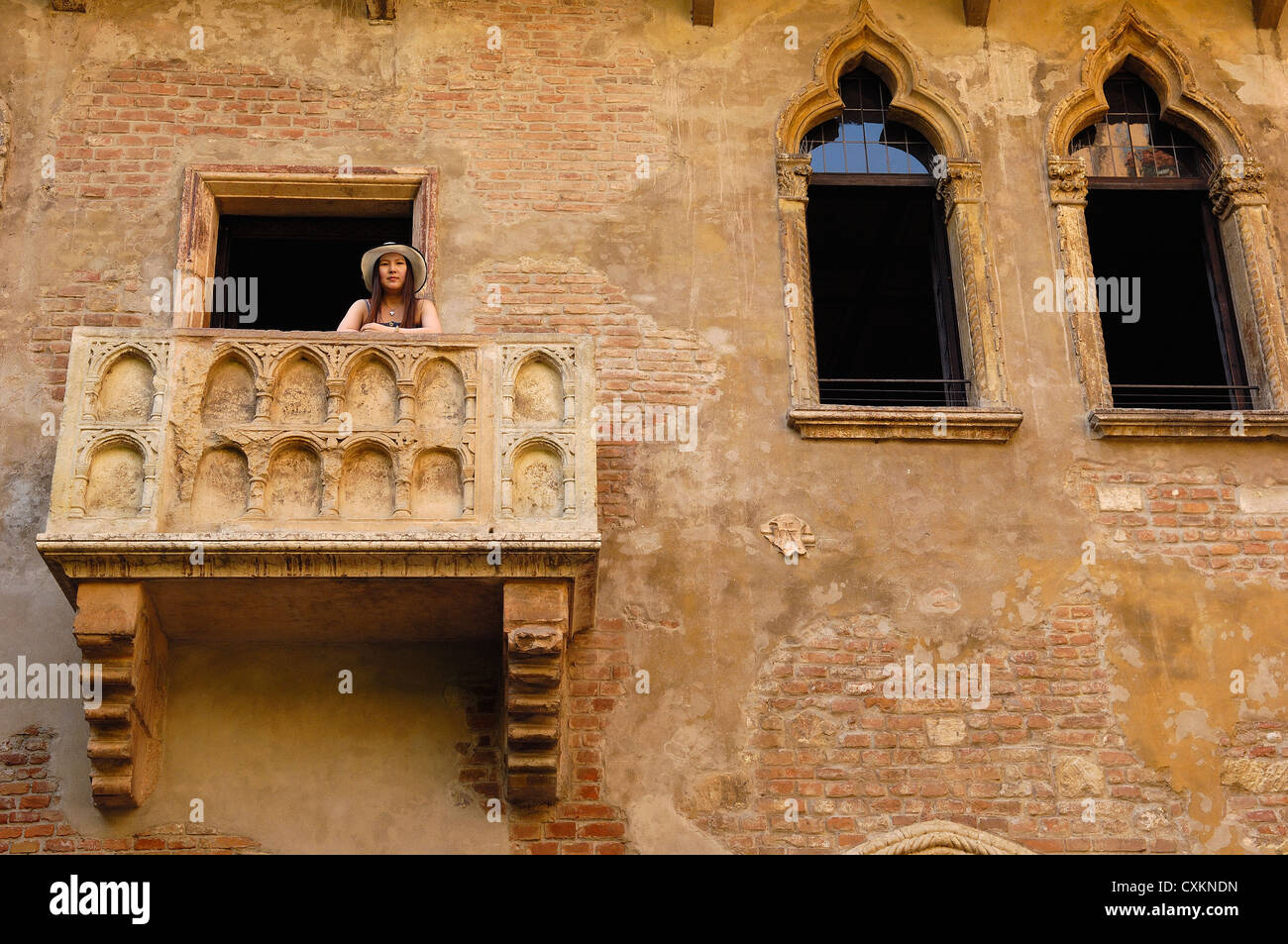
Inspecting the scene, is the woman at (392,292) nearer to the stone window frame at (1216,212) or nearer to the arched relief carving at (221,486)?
the arched relief carving at (221,486)

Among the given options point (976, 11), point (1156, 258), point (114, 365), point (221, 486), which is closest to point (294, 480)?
point (221, 486)

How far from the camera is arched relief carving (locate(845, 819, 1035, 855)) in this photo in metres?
7.50

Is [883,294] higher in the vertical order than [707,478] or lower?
higher

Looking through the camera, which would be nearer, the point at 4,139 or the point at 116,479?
the point at 116,479

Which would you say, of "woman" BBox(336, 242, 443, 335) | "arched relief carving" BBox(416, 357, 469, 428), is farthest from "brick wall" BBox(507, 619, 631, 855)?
"woman" BBox(336, 242, 443, 335)

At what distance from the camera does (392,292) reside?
27.5 ft

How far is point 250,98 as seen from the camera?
9391 millimetres

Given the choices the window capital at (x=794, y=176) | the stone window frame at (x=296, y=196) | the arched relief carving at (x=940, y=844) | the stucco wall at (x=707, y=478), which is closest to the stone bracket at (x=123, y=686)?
the stucco wall at (x=707, y=478)

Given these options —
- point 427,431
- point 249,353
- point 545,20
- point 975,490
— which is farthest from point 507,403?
point 545,20

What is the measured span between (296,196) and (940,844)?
5110mm

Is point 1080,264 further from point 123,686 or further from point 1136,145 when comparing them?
point 123,686

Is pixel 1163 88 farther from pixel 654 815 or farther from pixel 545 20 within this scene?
pixel 654 815

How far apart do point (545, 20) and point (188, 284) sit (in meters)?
2.80

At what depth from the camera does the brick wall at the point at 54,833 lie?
7.41 meters
